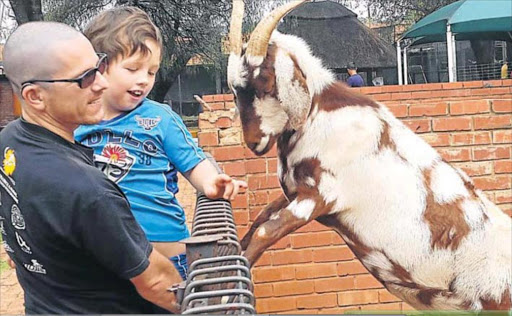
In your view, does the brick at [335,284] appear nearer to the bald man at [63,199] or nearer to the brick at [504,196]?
the brick at [504,196]

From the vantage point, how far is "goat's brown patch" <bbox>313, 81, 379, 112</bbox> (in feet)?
6.31

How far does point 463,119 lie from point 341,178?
0.98 metres

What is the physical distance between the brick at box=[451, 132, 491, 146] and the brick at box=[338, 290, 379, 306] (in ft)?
2.48

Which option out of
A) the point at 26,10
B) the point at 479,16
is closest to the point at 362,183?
the point at 479,16

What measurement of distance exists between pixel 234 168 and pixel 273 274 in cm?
50

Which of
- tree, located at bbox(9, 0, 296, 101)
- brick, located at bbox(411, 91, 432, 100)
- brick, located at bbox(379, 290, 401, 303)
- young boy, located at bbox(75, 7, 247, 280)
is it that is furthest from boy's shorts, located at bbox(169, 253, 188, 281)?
tree, located at bbox(9, 0, 296, 101)

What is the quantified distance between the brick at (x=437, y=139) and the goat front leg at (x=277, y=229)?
101 centimetres

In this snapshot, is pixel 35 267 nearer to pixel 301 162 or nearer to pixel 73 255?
pixel 73 255

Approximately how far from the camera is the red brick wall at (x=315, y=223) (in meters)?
2.59

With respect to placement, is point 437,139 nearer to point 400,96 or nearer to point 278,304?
point 400,96

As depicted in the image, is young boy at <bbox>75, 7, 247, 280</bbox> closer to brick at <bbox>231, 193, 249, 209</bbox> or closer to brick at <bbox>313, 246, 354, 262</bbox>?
brick at <bbox>231, 193, 249, 209</bbox>

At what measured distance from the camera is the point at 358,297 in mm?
2705

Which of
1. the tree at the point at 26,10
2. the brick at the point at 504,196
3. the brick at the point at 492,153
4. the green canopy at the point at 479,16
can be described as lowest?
the brick at the point at 504,196

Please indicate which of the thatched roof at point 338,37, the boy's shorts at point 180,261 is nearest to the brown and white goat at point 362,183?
the boy's shorts at point 180,261
